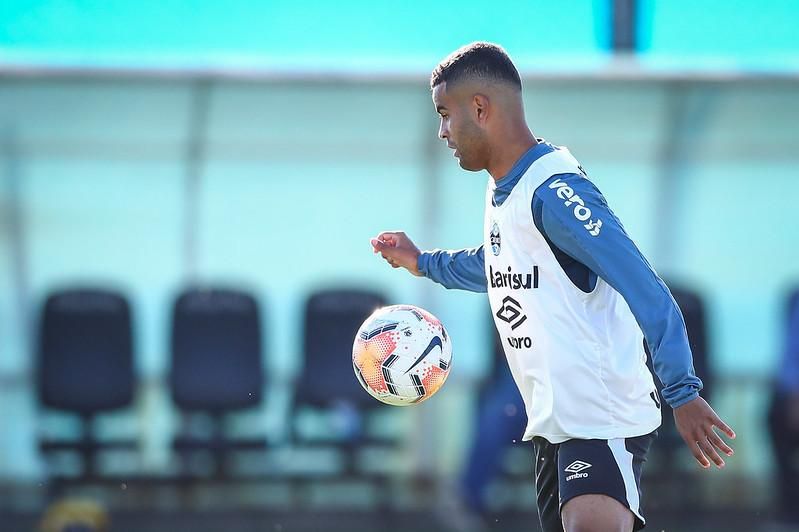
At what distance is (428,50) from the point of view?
831cm

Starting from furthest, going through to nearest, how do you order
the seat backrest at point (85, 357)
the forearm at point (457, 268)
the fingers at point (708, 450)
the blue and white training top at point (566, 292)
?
the seat backrest at point (85, 357)
the forearm at point (457, 268)
the blue and white training top at point (566, 292)
the fingers at point (708, 450)

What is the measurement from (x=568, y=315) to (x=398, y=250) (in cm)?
97

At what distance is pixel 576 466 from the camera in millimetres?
3730

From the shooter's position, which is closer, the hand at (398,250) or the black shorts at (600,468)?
the black shorts at (600,468)

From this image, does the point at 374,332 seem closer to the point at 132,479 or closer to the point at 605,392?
the point at 605,392

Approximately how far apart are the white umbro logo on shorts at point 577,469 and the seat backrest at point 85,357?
17.6 feet

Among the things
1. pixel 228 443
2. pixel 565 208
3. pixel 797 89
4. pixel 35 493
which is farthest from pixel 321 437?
pixel 565 208

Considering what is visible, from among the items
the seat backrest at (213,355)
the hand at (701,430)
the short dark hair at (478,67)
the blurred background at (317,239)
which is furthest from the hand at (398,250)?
the seat backrest at (213,355)

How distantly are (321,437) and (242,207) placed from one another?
72.2 inches

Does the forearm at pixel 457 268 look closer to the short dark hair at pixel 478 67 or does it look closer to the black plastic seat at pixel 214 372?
the short dark hair at pixel 478 67

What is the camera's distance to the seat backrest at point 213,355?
8.46 meters

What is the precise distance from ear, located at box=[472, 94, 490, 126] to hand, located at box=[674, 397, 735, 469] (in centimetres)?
116

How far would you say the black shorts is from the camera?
3.68m

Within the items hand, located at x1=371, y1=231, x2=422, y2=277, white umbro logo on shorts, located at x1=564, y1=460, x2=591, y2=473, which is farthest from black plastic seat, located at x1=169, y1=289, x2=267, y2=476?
white umbro logo on shorts, located at x1=564, y1=460, x2=591, y2=473
